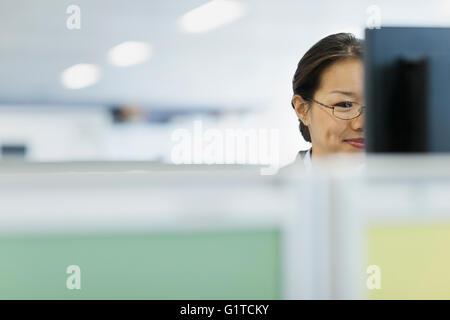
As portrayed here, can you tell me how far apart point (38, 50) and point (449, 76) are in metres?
3.21

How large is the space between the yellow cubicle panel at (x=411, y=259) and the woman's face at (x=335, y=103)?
167 cm

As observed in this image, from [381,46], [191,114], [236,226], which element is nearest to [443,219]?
[236,226]

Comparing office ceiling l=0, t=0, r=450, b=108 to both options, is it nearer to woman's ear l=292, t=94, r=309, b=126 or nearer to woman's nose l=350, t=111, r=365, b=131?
woman's ear l=292, t=94, r=309, b=126

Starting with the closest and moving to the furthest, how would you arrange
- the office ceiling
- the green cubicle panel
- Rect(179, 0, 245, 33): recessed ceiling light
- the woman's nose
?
the green cubicle panel, the woman's nose, the office ceiling, Rect(179, 0, 245, 33): recessed ceiling light

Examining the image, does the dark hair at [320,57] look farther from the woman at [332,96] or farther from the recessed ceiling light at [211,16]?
the recessed ceiling light at [211,16]

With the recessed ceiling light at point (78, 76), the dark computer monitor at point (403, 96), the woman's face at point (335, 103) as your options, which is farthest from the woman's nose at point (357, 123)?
the recessed ceiling light at point (78, 76)

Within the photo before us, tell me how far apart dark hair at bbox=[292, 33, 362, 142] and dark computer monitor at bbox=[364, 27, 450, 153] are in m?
1.38

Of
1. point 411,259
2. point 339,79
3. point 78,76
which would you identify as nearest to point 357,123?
point 339,79

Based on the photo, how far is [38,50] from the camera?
12.4 ft

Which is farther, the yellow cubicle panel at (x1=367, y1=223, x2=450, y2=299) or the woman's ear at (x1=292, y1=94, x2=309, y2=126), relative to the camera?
the woman's ear at (x1=292, y1=94, x2=309, y2=126)

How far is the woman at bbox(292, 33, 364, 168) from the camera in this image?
2.34m

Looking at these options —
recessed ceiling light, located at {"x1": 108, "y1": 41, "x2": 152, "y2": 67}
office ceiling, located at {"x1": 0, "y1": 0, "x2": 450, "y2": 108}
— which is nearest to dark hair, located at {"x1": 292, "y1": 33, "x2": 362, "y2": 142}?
office ceiling, located at {"x1": 0, "y1": 0, "x2": 450, "y2": 108}

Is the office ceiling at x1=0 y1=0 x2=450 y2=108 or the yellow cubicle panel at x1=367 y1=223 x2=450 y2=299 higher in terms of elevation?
the office ceiling at x1=0 y1=0 x2=450 y2=108

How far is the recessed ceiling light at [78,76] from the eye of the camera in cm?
381
